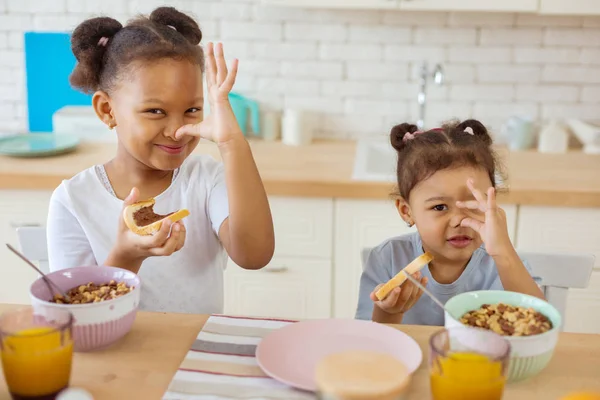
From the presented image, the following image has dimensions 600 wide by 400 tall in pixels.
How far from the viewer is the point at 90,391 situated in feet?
3.29

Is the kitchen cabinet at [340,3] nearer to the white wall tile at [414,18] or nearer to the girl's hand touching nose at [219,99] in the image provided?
the white wall tile at [414,18]

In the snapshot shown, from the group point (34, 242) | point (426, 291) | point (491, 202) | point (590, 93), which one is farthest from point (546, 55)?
point (34, 242)

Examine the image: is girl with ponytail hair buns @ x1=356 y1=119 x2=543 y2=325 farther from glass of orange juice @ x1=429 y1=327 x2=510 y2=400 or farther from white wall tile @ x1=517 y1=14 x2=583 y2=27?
white wall tile @ x1=517 y1=14 x2=583 y2=27

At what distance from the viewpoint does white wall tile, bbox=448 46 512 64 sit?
9.13 ft

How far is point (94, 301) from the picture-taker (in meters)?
1.13

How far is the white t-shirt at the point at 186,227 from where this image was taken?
1560mm

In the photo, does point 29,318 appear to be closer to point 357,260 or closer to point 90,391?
point 90,391

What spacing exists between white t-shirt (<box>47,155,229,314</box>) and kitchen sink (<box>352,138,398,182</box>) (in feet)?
3.14

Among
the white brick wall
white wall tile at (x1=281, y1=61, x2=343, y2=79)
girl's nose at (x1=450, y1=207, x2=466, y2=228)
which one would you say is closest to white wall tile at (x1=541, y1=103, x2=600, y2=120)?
the white brick wall

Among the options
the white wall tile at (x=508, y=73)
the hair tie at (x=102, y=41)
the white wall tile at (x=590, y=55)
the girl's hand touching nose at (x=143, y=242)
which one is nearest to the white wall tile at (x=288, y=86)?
the white wall tile at (x=508, y=73)

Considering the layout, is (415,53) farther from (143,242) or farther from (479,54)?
(143,242)

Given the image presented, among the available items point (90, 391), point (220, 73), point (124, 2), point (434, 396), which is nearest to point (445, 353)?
point (434, 396)

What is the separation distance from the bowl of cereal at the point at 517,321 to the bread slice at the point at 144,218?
50 centimetres

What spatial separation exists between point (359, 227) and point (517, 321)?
1.32 m
